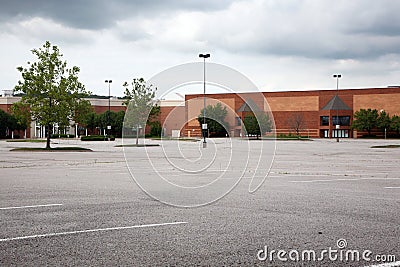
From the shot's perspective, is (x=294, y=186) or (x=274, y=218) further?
(x=294, y=186)

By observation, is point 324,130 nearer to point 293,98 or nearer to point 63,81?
point 293,98

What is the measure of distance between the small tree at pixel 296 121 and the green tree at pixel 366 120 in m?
10.1

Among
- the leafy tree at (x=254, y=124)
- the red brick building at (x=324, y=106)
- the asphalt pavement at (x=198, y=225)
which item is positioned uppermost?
the red brick building at (x=324, y=106)

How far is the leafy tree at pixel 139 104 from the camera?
5588cm

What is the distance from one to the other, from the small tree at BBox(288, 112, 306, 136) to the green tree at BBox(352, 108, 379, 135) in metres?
10.1

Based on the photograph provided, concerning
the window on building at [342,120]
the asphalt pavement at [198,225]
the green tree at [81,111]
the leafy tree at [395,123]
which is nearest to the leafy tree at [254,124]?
the window on building at [342,120]

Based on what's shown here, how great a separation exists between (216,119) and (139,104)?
59.4 feet

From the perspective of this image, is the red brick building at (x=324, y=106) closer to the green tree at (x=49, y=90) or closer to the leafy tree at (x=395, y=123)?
the leafy tree at (x=395, y=123)

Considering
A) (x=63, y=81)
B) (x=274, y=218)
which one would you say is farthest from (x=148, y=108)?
(x=274, y=218)

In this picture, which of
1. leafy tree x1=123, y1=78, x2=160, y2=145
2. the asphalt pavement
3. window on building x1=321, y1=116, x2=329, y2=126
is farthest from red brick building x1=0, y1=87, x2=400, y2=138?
the asphalt pavement

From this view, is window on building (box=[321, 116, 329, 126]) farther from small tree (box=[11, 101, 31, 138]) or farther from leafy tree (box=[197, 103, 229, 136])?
small tree (box=[11, 101, 31, 138])

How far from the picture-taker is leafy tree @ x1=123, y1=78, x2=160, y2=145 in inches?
2200

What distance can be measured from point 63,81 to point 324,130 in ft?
211

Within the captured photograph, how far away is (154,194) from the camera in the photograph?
12391 mm
